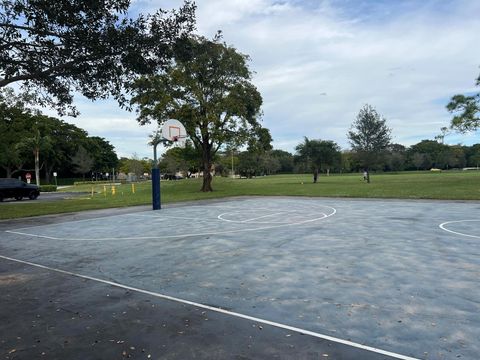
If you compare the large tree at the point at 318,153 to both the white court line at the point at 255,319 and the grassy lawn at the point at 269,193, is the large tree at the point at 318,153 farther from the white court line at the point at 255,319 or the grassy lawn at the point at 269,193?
the white court line at the point at 255,319

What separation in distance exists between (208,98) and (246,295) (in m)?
26.6

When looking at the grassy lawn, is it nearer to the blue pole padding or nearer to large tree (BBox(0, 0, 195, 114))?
the blue pole padding

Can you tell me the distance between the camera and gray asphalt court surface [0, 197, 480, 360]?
3.83 metres

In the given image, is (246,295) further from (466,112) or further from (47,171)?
(47,171)

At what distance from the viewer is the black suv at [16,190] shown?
28406 millimetres

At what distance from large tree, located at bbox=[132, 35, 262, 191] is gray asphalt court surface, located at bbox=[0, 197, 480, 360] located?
19160 millimetres

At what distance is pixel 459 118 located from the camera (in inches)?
1309

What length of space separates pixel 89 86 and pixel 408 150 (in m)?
116

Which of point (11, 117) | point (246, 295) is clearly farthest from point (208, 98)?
point (246, 295)

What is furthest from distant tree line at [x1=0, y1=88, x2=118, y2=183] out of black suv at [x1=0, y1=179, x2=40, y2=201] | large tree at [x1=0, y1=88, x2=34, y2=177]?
black suv at [x1=0, y1=179, x2=40, y2=201]

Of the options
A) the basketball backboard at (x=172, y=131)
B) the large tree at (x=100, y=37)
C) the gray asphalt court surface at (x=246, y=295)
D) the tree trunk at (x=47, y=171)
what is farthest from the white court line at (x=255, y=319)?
the tree trunk at (x=47, y=171)

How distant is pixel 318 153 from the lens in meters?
47.0

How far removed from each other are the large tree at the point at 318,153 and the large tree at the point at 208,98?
56.1ft

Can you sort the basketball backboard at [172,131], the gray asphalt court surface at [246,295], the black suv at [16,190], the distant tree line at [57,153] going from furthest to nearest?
the distant tree line at [57,153] → the black suv at [16,190] → the basketball backboard at [172,131] → the gray asphalt court surface at [246,295]
